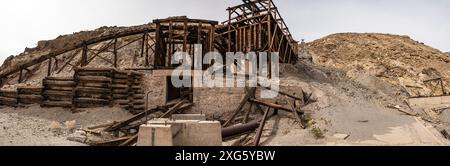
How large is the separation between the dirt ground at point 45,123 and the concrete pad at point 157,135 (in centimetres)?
369

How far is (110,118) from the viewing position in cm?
1159

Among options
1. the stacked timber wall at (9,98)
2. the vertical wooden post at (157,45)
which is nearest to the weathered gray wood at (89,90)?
the stacked timber wall at (9,98)

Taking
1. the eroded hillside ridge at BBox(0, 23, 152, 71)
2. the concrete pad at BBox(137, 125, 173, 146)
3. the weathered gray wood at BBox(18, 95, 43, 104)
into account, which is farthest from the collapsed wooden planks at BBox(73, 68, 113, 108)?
the eroded hillside ridge at BBox(0, 23, 152, 71)

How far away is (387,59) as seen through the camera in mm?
33312

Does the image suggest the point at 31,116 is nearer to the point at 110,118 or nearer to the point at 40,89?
the point at 40,89

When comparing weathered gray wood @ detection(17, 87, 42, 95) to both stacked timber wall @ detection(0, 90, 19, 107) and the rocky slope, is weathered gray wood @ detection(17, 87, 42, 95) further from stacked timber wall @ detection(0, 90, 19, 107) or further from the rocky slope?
the rocky slope

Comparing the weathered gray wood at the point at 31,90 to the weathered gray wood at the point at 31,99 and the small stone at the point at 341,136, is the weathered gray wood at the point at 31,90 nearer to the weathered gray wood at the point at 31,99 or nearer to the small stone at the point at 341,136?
the weathered gray wood at the point at 31,99

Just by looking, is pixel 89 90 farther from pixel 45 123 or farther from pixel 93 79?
pixel 45 123

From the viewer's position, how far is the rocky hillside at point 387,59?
97.0 feet

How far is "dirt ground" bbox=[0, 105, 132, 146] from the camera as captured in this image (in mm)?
8125

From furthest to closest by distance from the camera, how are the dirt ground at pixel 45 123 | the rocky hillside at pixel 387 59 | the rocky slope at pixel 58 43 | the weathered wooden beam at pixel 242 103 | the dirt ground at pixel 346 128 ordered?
1. the rocky slope at pixel 58 43
2. the rocky hillside at pixel 387 59
3. the weathered wooden beam at pixel 242 103
4. the dirt ground at pixel 346 128
5. the dirt ground at pixel 45 123

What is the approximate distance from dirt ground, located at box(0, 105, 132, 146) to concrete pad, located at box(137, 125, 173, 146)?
369 centimetres
